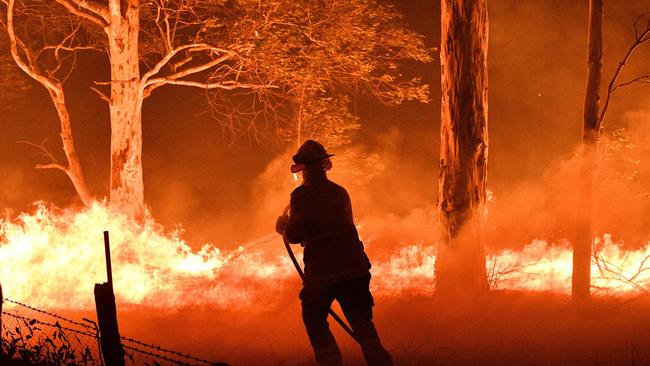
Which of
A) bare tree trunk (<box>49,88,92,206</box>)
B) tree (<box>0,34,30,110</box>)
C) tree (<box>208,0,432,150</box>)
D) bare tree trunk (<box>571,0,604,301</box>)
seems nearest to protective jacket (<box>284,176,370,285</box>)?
bare tree trunk (<box>571,0,604,301</box>)

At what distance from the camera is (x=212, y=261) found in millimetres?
15039

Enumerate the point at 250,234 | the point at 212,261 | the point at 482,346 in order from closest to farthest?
the point at 482,346, the point at 212,261, the point at 250,234

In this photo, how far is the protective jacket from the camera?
19.4 feet

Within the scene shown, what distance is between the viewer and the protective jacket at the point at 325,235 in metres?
5.93

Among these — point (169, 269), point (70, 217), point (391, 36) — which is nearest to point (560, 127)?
point (391, 36)

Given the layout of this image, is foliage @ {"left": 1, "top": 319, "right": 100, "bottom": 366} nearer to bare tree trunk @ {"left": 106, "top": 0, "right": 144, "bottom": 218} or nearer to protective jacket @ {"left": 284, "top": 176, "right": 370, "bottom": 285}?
protective jacket @ {"left": 284, "top": 176, "right": 370, "bottom": 285}

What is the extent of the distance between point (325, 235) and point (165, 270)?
810cm

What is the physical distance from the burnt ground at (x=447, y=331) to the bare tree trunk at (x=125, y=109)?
474 centimetres

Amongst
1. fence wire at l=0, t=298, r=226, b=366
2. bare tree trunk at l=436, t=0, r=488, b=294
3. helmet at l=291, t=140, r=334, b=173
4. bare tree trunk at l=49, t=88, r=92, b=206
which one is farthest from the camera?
bare tree trunk at l=49, t=88, r=92, b=206

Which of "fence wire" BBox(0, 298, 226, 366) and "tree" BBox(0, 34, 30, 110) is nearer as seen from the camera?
"fence wire" BBox(0, 298, 226, 366)

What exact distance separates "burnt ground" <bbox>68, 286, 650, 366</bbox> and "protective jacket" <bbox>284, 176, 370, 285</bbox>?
1.99 m

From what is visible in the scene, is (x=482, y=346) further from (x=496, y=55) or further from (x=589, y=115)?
(x=496, y=55)

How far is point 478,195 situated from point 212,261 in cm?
721

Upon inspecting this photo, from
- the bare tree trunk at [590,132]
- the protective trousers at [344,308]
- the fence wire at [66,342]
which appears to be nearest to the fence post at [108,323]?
the protective trousers at [344,308]
